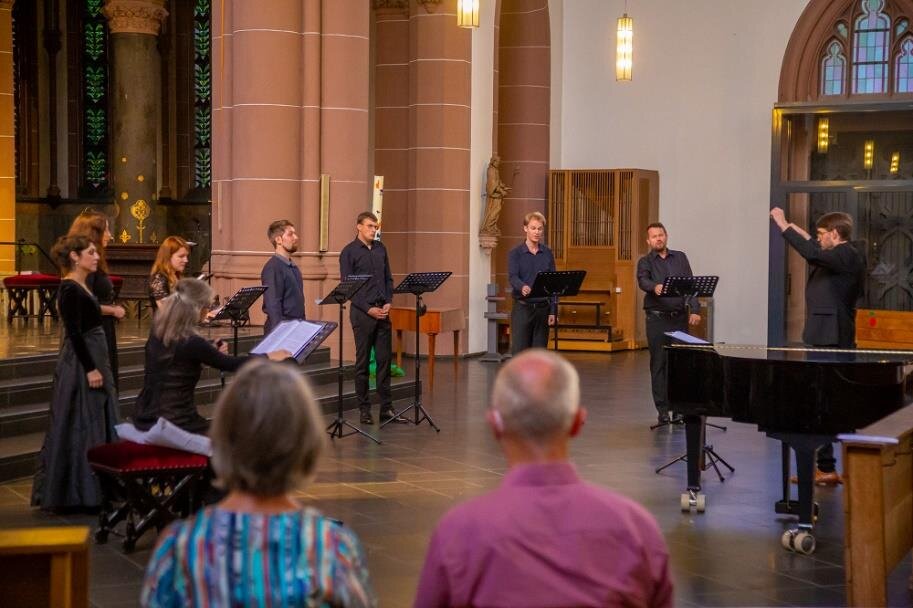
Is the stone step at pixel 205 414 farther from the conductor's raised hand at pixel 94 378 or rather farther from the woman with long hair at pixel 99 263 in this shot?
the conductor's raised hand at pixel 94 378

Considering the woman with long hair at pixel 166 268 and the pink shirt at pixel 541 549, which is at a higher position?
the woman with long hair at pixel 166 268

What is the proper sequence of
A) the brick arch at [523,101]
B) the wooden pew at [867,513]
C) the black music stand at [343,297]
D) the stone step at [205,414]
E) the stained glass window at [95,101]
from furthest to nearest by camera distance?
the stained glass window at [95,101] → the brick arch at [523,101] → the black music stand at [343,297] → the stone step at [205,414] → the wooden pew at [867,513]

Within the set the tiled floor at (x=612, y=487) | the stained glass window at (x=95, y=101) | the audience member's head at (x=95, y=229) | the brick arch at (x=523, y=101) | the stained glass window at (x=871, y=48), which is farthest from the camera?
the stained glass window at (x=95, y=101)

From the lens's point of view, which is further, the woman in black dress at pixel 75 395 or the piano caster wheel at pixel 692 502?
the piano caster wheel at pixel 692 502

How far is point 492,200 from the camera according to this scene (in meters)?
17.1

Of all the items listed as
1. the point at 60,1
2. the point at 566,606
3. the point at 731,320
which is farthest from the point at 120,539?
the point at 60,1

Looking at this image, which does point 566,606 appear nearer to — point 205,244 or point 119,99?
point 119,99

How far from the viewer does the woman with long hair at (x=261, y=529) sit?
102 inches

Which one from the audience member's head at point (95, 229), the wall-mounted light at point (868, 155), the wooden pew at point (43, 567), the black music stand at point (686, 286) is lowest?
the wooden pew at point (43, 567)

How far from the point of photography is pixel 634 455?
9.73 metres

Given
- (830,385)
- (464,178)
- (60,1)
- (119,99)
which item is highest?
(60,1)

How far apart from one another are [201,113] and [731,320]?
912 cm

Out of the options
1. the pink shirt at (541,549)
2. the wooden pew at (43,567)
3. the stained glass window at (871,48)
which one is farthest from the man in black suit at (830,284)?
the stained glass window at (871,48)

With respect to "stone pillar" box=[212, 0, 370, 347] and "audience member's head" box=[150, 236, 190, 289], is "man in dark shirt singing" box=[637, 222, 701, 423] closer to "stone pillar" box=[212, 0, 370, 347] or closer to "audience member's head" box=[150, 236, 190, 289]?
"stone pillar" box=[212, 0, 370, 347]
